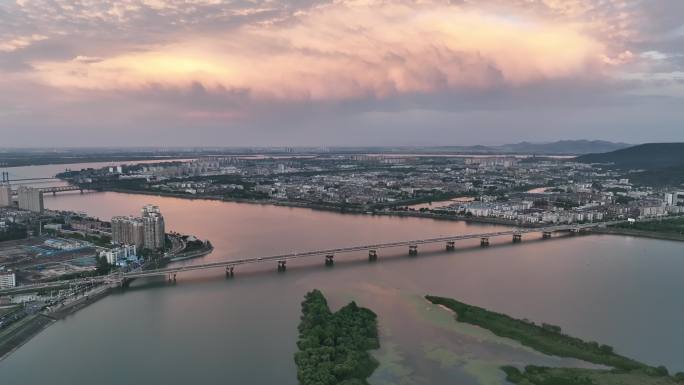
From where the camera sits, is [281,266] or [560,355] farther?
[281,266]

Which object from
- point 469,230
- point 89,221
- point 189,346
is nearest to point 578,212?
point 469,230

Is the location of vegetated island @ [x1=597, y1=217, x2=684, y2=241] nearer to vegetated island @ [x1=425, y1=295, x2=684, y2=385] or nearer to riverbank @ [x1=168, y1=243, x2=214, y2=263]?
vegetated island @ [x1=425, y1=295, x2=684, y2=385]

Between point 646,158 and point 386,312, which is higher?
point 646,158

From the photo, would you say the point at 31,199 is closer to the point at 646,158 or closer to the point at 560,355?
the point at 560,355

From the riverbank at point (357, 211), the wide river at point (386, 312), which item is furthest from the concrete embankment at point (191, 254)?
the riverbank at point (357, 211)

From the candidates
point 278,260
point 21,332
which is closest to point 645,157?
point 278,260

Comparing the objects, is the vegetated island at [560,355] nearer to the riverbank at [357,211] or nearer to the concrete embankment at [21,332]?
the concrete embankment at [21,332]
